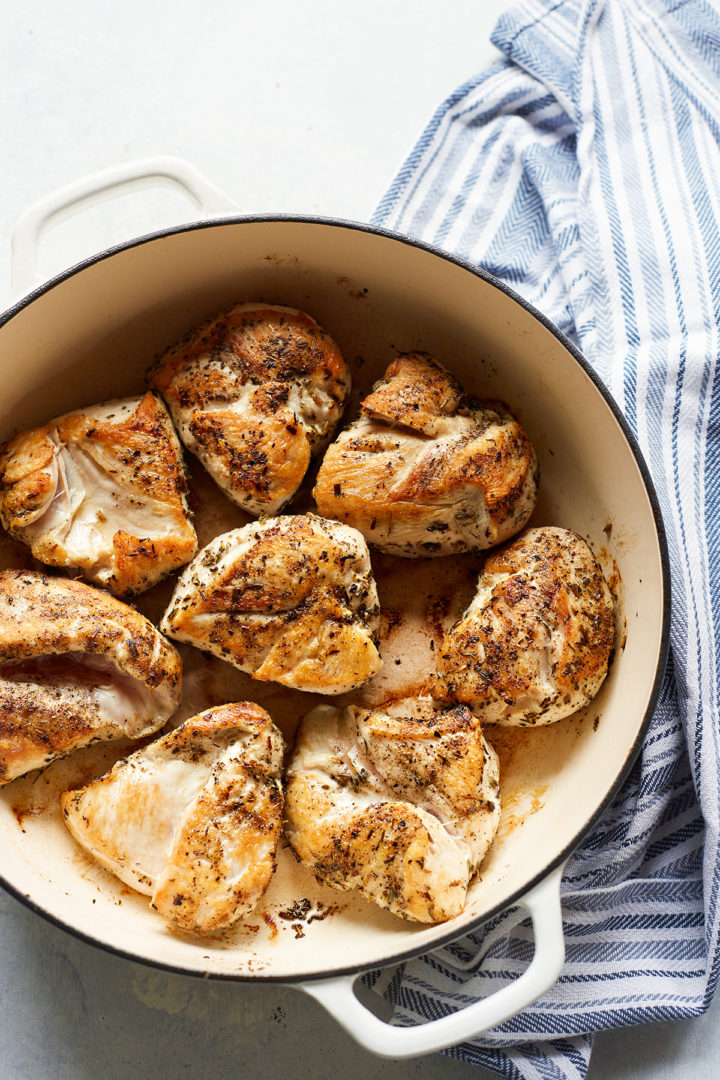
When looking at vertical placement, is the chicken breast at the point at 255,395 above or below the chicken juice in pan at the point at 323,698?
above

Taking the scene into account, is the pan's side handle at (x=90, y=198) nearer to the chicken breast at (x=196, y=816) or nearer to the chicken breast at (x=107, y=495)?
the chicken breast at (x=107, y=495)

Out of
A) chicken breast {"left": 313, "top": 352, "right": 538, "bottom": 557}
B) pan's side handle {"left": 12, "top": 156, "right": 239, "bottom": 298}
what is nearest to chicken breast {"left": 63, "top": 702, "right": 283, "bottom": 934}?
chicken breast {"left": 313, "top": 352, "right": 538, "bottom": 557}

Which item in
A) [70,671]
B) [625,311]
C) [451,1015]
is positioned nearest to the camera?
[451,1015]

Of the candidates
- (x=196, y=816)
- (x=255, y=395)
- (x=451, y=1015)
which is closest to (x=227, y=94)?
(x=255, y=395)

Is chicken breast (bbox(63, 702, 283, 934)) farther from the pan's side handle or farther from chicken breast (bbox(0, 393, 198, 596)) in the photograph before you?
the pan's side handle

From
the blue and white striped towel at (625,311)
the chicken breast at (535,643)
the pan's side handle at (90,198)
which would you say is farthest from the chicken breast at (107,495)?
the blue and white striped towel at (625,311)

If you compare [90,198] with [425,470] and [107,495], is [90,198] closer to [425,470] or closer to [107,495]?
[107,495]
